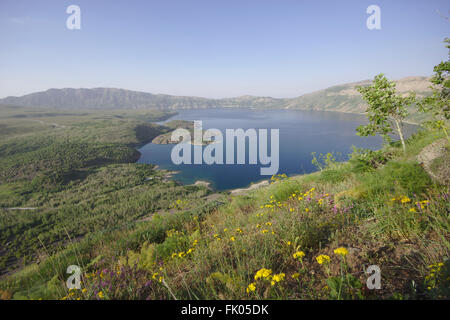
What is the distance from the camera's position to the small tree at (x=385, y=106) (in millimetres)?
6305

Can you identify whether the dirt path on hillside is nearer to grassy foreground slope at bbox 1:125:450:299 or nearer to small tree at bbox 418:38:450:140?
grassy foreground slope at bbox 1:125:450:299

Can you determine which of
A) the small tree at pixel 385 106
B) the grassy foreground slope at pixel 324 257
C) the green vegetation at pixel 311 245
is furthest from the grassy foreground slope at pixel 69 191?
the small tree at pixel 385 106

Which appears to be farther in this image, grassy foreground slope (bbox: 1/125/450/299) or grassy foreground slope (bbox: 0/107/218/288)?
grassy foreground slope (bbox: 0/107/218/288)

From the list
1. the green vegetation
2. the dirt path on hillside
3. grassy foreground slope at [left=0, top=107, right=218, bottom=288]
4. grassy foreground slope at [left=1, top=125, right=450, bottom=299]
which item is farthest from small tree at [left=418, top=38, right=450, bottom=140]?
grassy foreground slope at [left=0, top=107, right=218, bottom=288]

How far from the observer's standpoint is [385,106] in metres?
6.27

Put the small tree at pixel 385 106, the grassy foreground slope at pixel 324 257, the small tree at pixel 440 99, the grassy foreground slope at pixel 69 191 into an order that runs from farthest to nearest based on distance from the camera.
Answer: the grassy foreground slope at pixel 69 191 < the small tree at pixel 385 106 < the small tree at pixel 440 99 < the grassy foreground slope at pixel 324 257

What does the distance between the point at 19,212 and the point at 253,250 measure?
78678mm

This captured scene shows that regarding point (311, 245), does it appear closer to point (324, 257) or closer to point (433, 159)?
point (324, 257)

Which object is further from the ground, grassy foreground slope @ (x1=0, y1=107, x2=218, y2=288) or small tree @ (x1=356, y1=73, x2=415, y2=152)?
small tree @ (x1=356, y1=73, x2=415, y2=152)

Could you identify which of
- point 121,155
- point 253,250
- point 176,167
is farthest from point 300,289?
point 121,155

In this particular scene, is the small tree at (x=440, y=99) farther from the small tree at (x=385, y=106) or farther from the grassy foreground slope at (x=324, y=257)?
the grassy foreground slope at (x=324, y=257)

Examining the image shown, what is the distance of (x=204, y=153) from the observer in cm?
9131

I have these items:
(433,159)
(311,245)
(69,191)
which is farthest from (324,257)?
(69,191)

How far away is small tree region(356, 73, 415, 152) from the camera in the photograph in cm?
630
